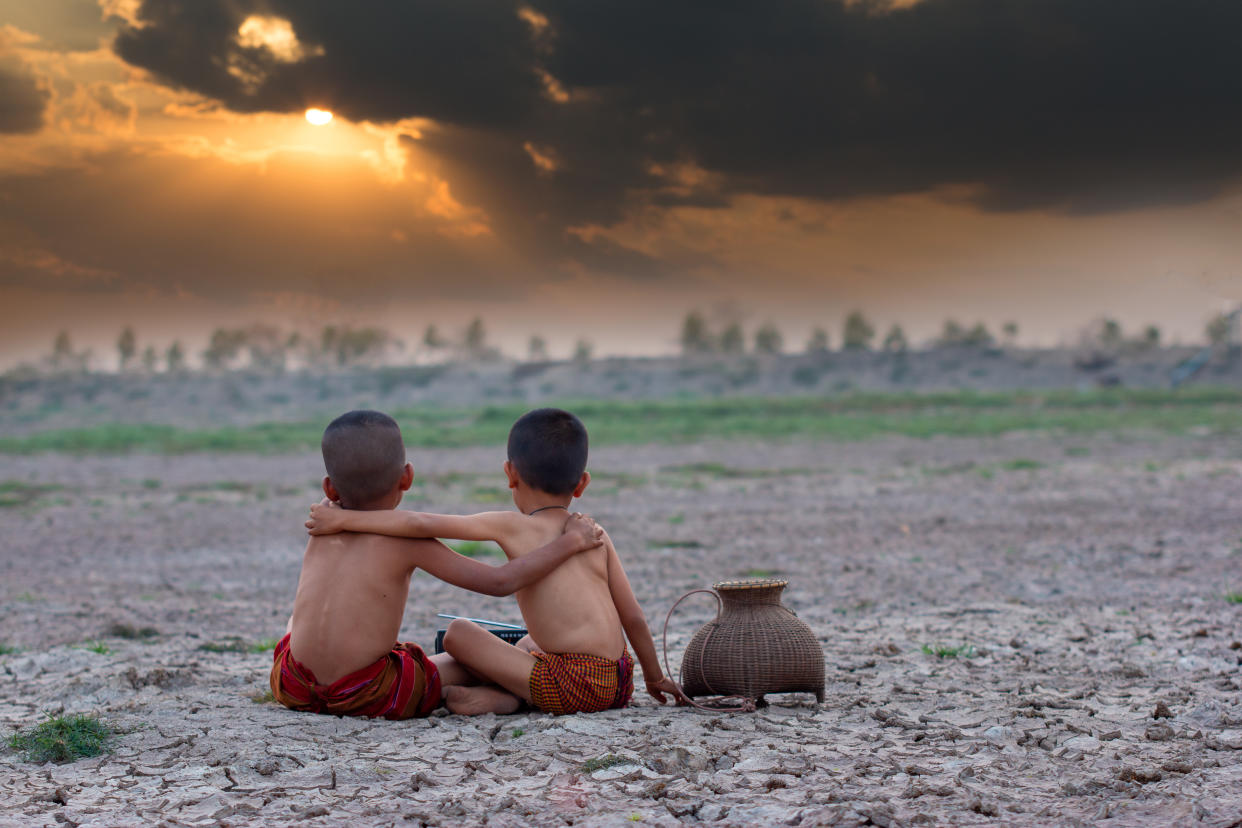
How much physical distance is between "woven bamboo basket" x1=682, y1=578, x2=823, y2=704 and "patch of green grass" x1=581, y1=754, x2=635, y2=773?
1.01 metres

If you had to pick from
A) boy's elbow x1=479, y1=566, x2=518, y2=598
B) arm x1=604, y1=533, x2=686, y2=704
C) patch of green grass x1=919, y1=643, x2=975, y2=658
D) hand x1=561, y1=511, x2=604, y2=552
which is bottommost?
patch of green grass x1=919, y1=643, x2=975, y2=658

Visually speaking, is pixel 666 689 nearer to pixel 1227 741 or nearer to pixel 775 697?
pixel 775 697

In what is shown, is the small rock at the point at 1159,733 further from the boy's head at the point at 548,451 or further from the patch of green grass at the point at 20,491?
the patch of green grass at the point at 20,491

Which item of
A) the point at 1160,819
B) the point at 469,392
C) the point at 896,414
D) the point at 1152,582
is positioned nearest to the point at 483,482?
the point at 1152,582

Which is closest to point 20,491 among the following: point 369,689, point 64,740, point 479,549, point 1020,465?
point 479,549

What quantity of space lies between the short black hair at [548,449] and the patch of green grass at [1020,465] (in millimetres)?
15581

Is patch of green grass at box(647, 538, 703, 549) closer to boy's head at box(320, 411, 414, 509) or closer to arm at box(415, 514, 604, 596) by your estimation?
arm at box(415, 514, 604, 596)

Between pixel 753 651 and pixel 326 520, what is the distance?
211 cm

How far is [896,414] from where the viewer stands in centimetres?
3656

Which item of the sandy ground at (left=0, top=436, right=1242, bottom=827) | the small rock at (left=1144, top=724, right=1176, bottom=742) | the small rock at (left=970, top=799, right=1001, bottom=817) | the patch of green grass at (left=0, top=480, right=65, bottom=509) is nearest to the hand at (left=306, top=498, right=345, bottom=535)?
the sandy ground at (left=0, top=436, right=1242, bottom=827)

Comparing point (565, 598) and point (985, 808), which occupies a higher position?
point (565, 598)

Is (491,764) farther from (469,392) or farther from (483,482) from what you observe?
(469,392)

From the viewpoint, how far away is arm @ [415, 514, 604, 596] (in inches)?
173

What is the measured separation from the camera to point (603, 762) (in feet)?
12.9
